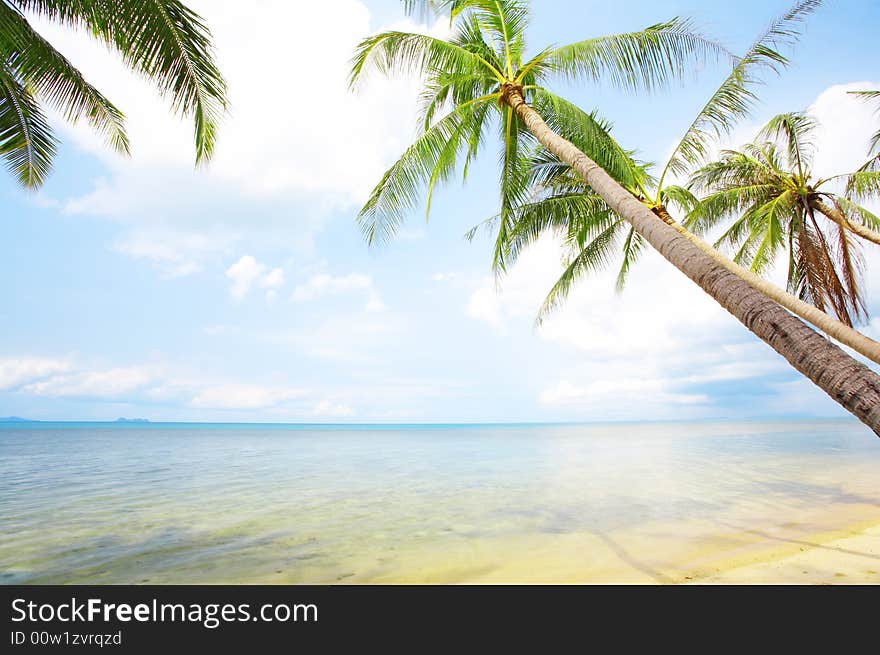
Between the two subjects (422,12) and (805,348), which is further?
(422,12)

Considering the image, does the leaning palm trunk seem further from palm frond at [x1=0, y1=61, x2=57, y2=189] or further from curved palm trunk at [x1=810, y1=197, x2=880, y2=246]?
palm frond at [x1=0, y1=61, x2=57, y2=189]

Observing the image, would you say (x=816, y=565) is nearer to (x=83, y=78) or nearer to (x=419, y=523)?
(x=419, y=523)

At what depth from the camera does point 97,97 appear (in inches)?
256

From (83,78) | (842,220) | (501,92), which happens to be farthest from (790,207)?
(83,78)

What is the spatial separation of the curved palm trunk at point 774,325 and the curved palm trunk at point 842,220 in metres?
6.84

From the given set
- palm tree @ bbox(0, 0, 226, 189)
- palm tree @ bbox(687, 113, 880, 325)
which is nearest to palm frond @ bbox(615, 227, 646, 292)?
palm tree @ bbox(687, 113, 880, 325)

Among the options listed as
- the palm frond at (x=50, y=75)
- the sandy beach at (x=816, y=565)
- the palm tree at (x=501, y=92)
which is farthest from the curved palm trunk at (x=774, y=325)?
the palm frond at (x=50, y=75)

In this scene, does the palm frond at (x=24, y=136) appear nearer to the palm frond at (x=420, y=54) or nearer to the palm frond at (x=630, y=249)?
the palm frond at (x=420, y=54)

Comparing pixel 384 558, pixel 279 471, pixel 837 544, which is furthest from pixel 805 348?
pixel 279 471

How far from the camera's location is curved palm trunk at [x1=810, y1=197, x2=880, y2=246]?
8062 millimetres

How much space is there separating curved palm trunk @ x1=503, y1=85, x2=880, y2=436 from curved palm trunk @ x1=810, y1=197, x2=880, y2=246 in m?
6.84
